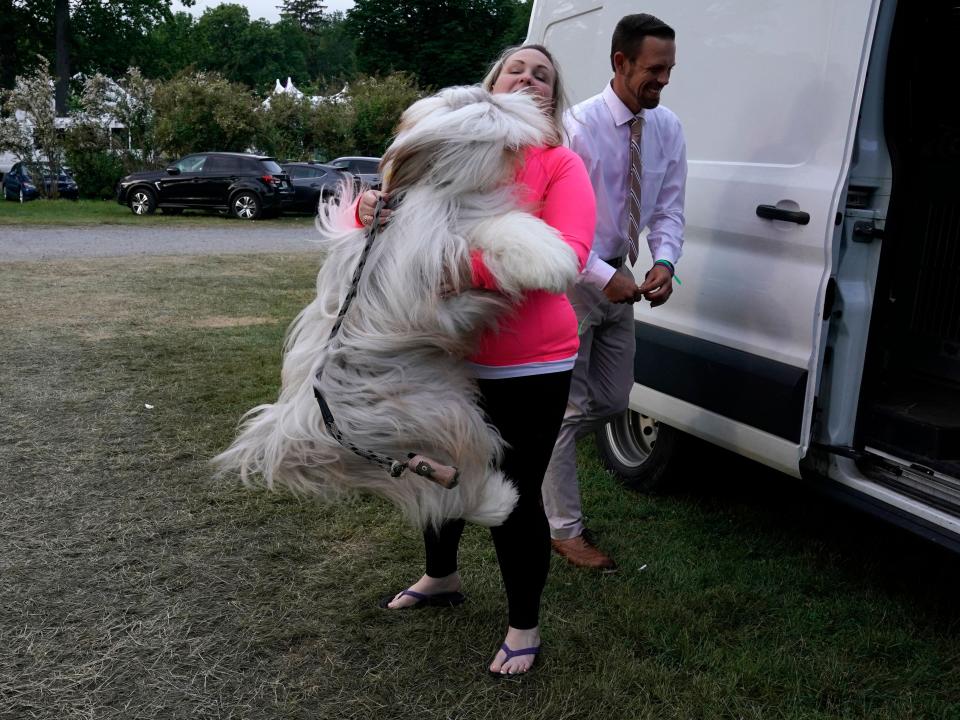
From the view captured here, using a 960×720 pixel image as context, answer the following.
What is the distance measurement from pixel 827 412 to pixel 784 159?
921 millimetres

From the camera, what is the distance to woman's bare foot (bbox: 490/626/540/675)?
293 cm

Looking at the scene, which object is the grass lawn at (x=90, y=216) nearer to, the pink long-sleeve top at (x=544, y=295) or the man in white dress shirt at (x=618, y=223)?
the man in white dress shirt at (x=618, y=223)

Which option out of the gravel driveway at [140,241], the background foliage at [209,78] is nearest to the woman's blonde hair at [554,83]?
the background foliage at [209,78]

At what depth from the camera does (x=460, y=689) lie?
288cm

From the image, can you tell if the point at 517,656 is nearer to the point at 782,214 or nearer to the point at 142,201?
the point at 782,214

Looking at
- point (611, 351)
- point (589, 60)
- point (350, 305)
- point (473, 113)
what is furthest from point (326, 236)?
point (589, 60)

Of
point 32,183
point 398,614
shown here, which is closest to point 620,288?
point 398,614

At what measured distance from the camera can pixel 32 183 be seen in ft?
90.5

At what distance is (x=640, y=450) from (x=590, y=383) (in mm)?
1179

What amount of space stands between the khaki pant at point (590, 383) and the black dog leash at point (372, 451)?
1170mm

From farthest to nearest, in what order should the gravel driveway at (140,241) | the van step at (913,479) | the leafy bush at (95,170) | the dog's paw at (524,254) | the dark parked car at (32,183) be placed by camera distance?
the leafy bush at (95,170), the dark parked car at (32,183), the gravel driveway at (140,241), the van step at (913,479), the dog's paw at (524,254)

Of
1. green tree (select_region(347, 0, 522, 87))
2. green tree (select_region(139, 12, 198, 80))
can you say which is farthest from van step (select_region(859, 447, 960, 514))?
green tree (select_region(347, 0, 522, 87))

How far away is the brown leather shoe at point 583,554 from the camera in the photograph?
369 centimetres

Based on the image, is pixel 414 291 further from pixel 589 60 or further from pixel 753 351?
pixel 589 60
